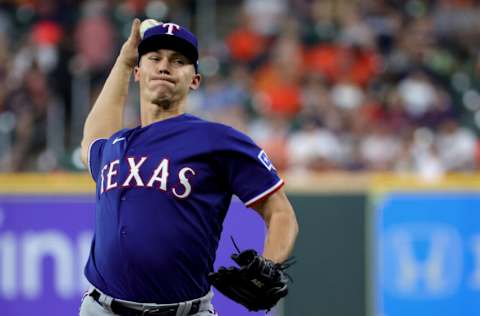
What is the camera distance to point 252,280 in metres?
3.69

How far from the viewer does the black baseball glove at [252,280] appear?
12.1 ft

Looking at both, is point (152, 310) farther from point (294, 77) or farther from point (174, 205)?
point (294, 77)

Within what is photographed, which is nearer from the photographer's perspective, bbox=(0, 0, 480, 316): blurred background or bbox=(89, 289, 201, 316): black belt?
bbox=(89, 289, 201, 316): black belt

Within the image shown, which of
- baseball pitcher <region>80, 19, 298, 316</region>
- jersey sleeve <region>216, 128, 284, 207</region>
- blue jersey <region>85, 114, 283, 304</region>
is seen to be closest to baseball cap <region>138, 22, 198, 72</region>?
baseball pitcher <region>80, 19, 298, 316</region>

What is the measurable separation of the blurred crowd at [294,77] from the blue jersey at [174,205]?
527 centimetres

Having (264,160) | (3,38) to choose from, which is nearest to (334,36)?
Answer: (3,38)

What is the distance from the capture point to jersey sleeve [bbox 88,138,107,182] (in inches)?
173

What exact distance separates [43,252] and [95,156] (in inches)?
173

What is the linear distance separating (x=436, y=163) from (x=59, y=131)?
161 inches

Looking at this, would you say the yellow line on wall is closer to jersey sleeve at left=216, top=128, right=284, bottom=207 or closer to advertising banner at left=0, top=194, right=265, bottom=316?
advertising banner at left=0, top=194, right=265, bottom=316

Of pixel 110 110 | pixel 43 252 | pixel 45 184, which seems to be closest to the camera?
pixel 110 110

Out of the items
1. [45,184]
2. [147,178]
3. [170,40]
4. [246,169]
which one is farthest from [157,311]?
[45,184]

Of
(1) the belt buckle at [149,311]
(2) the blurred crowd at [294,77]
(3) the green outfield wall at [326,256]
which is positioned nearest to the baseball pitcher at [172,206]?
(1) the belt buckle at [149,311]

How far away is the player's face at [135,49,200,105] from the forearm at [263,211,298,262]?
2.21 feet
